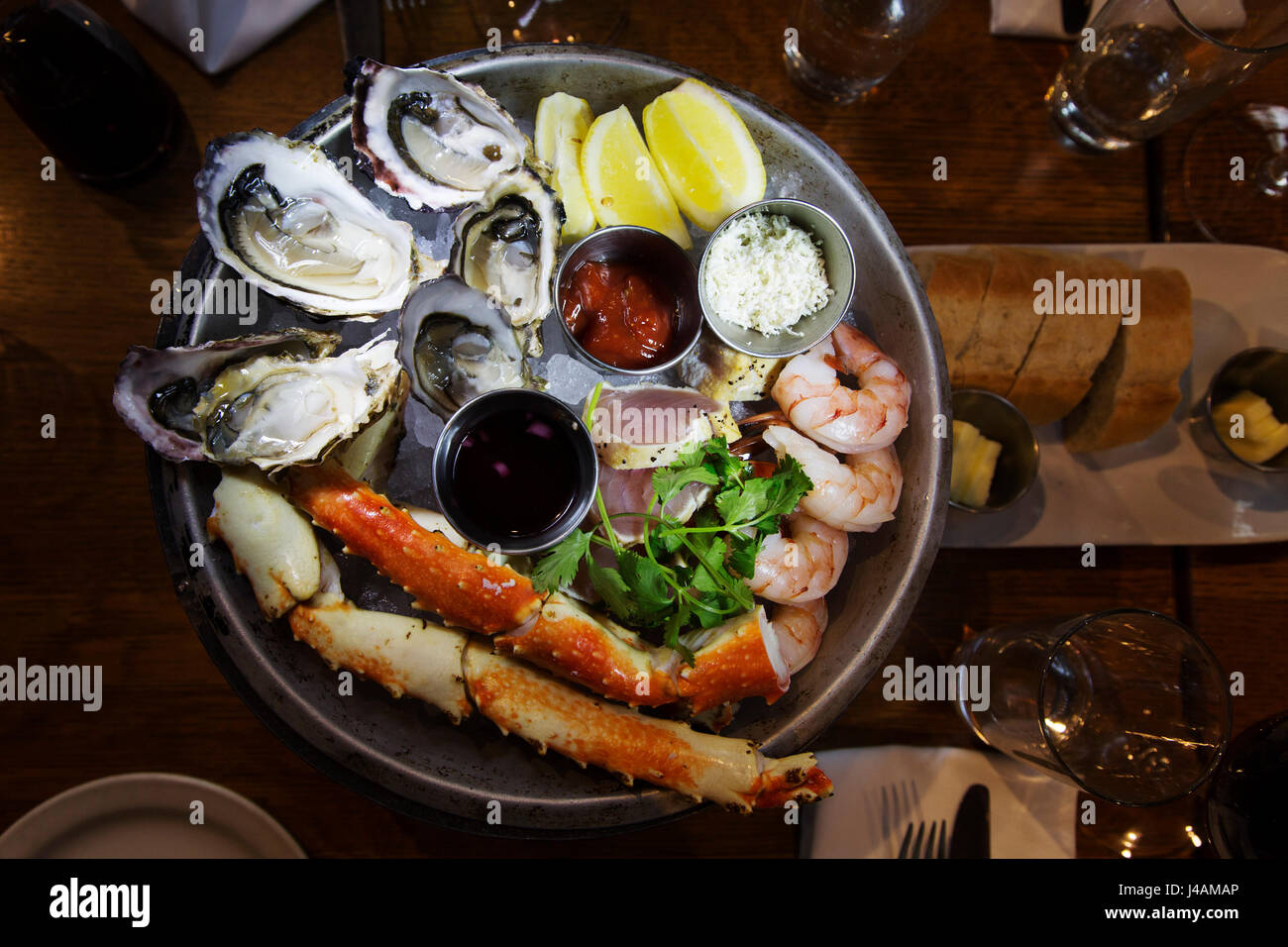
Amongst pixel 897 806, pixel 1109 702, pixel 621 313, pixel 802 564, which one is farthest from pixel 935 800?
pixel 621 313

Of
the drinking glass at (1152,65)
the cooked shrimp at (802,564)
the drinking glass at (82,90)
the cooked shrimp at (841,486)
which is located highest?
the drinking glass at (1152,65)

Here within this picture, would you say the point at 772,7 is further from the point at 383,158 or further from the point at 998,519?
the point at 998,519

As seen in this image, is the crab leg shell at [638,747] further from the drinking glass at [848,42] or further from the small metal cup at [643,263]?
the drinking glass at [848,42]

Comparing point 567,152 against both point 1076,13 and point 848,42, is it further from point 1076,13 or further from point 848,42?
point 1076,13

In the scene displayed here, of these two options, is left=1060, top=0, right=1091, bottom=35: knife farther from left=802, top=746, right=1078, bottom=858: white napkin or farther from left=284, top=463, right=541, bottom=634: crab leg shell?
left=284, top=463, right=541, bottom=634: crab leg shell

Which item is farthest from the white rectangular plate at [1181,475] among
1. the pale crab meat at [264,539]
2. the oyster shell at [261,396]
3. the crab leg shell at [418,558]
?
the pale crab meat at [264,539]
